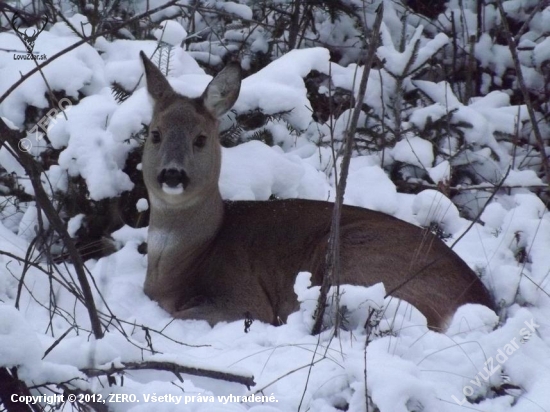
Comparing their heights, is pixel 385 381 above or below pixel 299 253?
below

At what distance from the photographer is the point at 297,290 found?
12.7 ft

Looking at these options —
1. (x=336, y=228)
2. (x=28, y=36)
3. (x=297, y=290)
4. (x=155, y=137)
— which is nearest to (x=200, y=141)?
(x=155, y=137)

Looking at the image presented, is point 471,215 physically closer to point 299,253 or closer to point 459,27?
point 299,253

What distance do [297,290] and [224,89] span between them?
81.8 inches

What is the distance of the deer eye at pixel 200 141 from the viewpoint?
538 centimetres

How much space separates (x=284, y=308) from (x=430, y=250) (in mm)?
952

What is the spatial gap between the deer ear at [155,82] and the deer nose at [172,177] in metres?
0.66

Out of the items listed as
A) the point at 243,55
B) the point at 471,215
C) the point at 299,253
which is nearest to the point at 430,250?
the point at 299,253

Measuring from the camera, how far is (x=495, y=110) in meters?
6.93

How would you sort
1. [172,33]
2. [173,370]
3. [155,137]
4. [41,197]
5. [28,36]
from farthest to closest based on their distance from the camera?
[172,33], [155,137], [28,36], [173,370], [41,197]

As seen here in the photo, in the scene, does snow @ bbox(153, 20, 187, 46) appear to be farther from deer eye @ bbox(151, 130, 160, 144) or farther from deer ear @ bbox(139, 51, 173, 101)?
deer eye @ bbox(151, 130, 160, 144)

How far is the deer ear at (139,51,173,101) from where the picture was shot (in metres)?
5.55

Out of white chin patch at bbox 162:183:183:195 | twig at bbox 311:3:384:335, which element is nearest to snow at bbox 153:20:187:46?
white chin patch at bbox 162:183:183:195

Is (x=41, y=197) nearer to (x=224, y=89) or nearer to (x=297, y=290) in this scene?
(x=297, y=290)
